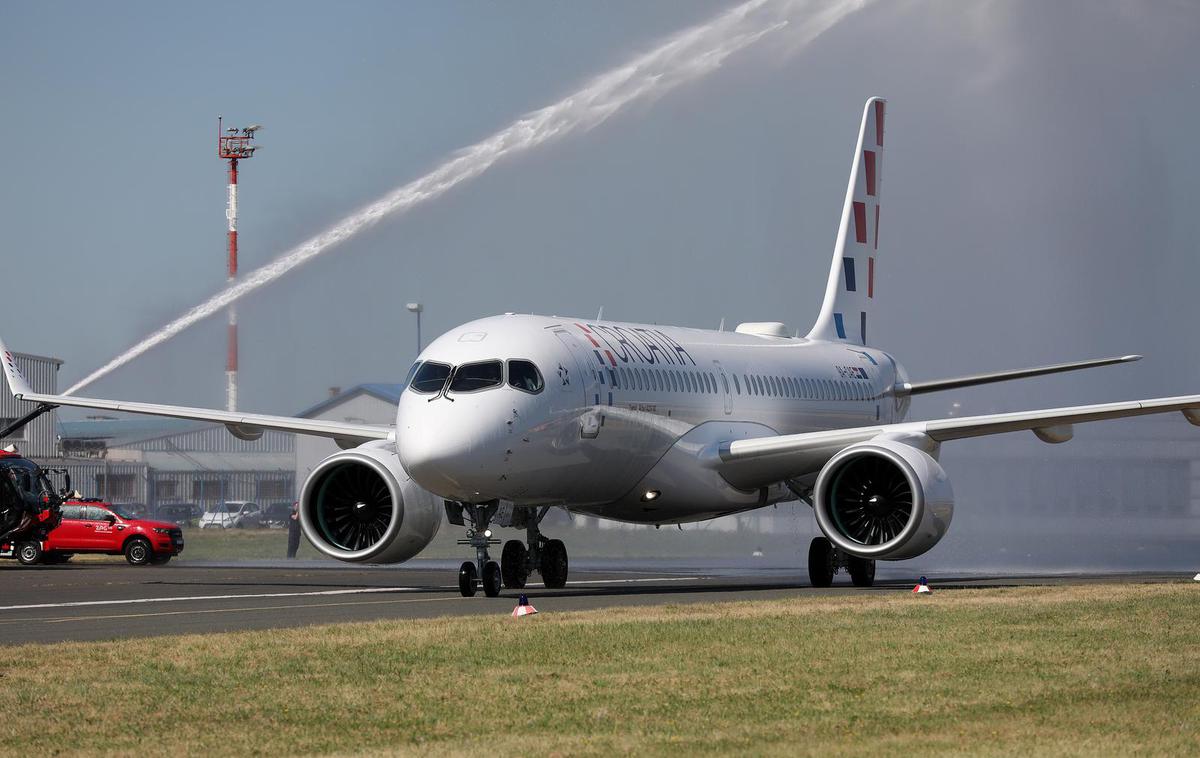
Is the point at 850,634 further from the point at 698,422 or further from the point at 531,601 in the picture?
the point at 698,422

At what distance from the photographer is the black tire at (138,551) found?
146 feet

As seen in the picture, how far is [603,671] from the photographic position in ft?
49.6

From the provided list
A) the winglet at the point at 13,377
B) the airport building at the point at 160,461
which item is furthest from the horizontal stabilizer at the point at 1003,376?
the airport building at the point at 160,461

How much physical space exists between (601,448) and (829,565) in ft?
16.6

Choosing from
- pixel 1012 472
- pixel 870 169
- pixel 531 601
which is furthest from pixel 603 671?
pixel 1012 472

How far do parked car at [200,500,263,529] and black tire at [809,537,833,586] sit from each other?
46460mm

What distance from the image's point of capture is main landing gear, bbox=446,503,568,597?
84.5ft

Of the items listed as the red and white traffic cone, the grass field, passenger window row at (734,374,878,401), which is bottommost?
the grass field

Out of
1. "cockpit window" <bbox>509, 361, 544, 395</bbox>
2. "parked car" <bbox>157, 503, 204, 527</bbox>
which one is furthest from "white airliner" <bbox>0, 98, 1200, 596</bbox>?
"parked car" <bbox>157, 503, 204, 527</bbox>

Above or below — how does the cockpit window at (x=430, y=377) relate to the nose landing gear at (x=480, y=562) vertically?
above

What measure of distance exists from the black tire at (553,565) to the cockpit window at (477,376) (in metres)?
3.67

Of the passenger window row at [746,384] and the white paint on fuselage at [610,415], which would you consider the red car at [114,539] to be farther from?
the passenger window row at [746,384]

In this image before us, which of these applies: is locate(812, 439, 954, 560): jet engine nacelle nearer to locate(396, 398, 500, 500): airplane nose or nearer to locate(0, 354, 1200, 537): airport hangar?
locate(396, 398, 500, 500): airplane nose

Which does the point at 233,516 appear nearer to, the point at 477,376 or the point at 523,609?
the point at 477,376
